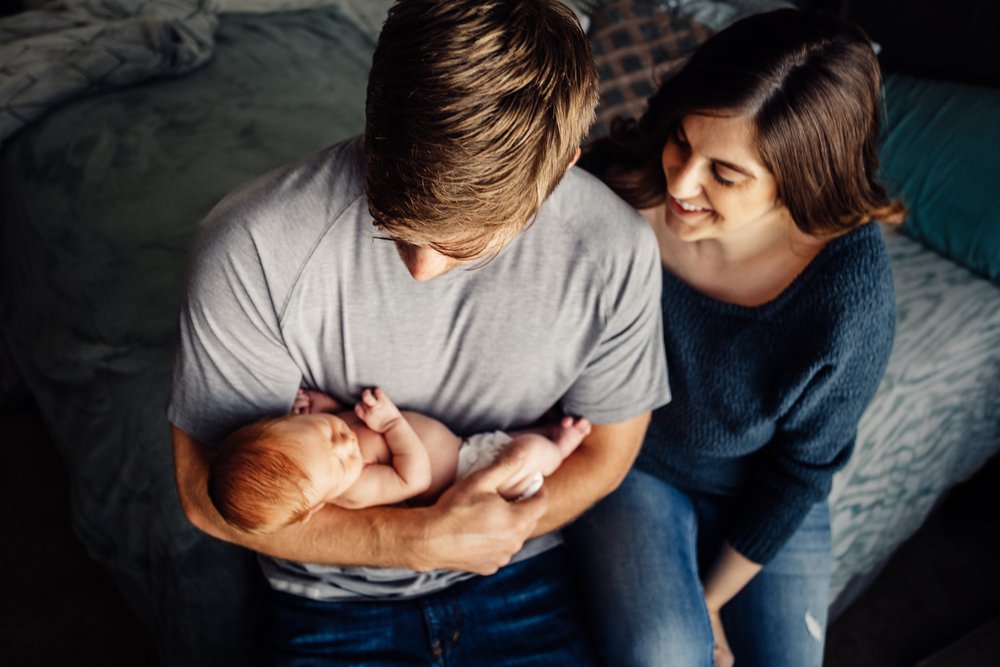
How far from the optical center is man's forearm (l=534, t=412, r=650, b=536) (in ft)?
3.64

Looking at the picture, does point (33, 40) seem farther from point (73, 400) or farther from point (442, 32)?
point (442, 32)

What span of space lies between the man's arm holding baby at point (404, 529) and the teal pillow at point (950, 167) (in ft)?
4.07

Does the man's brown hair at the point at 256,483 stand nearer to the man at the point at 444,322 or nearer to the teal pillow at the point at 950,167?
the man at the point at 444,322

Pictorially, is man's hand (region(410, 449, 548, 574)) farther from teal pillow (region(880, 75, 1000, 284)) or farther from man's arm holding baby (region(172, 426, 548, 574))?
teal pillow (region(880, 75, 1000, 284))

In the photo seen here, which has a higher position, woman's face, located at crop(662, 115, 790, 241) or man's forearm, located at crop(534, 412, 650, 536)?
woman's face, located at crop(662, 115, 790, 241)

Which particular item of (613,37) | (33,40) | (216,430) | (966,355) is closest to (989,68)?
(966,355)

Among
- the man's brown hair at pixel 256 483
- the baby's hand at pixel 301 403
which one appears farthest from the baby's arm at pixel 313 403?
the man's brown hair at pixel 256 483

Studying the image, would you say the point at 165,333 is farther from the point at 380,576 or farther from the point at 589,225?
the point at 589,225

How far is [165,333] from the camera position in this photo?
1.30 m

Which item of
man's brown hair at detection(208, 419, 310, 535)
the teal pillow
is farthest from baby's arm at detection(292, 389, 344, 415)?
the teal pillow

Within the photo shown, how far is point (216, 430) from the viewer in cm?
94

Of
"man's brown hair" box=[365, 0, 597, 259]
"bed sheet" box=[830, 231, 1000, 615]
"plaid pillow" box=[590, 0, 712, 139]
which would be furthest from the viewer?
"plaid pillow" box=[590, 0, 712, 139]

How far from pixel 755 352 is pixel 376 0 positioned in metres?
1.77

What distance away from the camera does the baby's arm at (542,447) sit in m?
1.04
